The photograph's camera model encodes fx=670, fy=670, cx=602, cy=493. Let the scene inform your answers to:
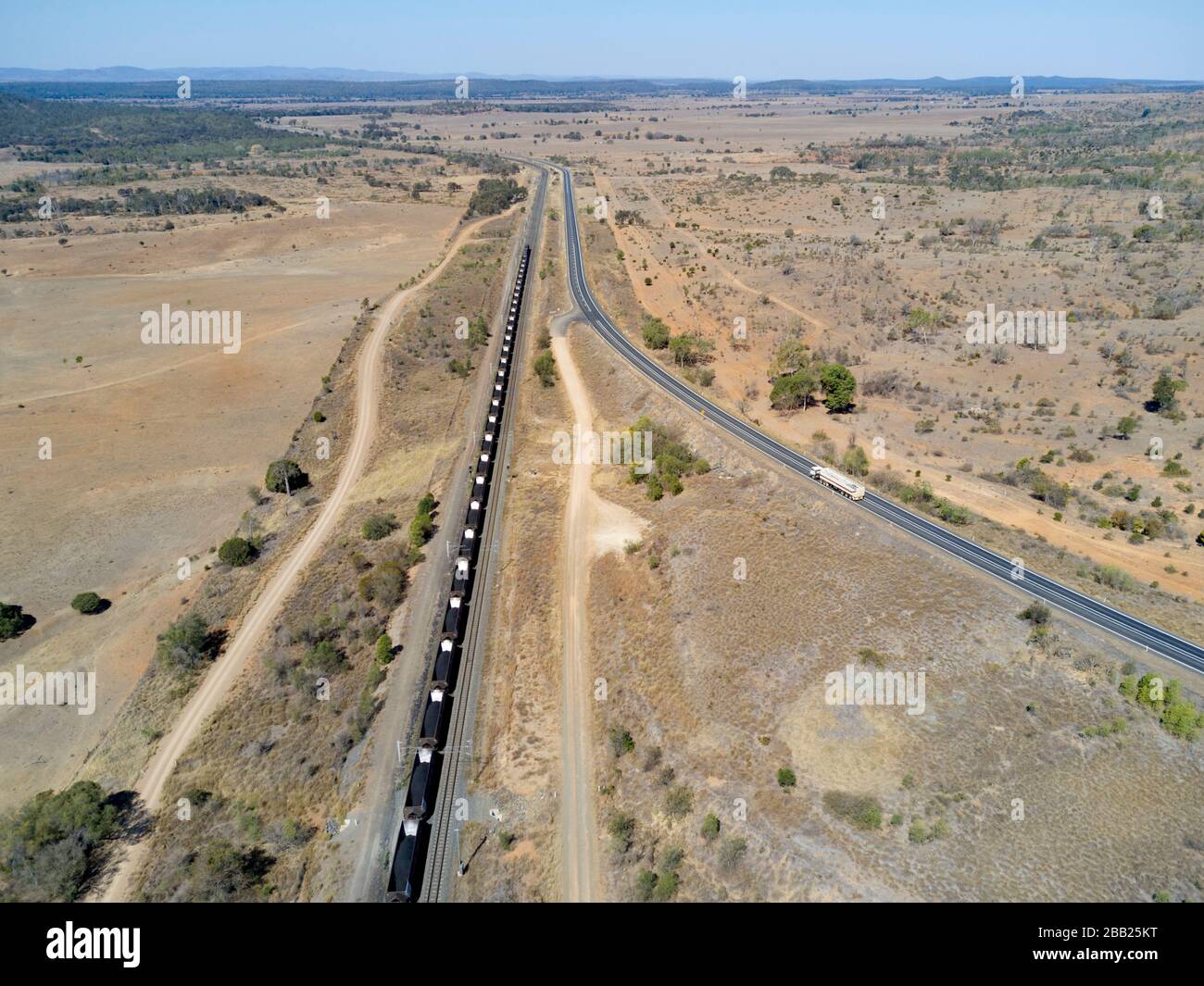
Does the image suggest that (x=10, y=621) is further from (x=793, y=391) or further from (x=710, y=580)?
(x=793, y=391)

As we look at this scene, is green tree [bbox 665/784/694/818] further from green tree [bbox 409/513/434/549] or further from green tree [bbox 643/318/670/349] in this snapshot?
green tree [bbox 643/318/670/349]

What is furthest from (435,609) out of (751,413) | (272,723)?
(751,413)

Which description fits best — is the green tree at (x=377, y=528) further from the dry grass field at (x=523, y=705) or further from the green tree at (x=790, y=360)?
the green tree at (x=790, y=360)

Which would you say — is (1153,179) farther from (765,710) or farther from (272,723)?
(272,723)

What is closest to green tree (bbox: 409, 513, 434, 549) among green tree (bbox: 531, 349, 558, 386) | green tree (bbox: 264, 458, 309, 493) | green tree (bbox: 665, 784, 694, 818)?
green tree (bbox: 264, 458, 309, 493)

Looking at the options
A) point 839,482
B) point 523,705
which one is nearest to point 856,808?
point 523,705

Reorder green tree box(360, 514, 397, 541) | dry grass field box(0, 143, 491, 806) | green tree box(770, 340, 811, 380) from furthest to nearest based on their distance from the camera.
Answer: green tree box(770, 340, 811, 380)
green tree box(360, 514, 397, 541)
dry grass field box(0, 143, 491, 806)
